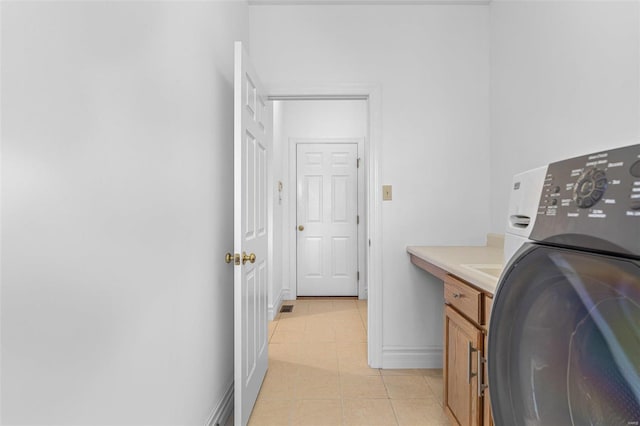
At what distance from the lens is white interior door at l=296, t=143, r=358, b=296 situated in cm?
466

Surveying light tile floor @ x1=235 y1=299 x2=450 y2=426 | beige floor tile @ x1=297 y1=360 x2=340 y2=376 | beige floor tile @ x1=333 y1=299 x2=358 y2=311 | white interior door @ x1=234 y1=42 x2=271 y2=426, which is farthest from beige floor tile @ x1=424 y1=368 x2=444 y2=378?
beige floor tile @ x1=333 y1=299 x2=358 y2=311

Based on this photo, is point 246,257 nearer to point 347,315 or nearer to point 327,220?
point 347,315

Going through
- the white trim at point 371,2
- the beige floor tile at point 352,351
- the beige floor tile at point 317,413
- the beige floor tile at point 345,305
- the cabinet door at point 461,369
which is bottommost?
the beige floor tile at point 345,305

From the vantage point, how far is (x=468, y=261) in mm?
1810

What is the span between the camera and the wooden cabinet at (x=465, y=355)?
4.34ft

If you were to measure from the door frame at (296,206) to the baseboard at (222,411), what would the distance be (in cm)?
256

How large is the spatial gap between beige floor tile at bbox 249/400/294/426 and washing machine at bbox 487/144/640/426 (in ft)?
4.26

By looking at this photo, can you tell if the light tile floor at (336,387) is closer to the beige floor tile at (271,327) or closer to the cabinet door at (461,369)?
the beige floor tile at (271,327)

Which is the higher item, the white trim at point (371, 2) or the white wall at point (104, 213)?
the white trim at point (371, 2)

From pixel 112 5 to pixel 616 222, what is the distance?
119 cm

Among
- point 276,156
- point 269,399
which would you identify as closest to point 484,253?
point 269,399

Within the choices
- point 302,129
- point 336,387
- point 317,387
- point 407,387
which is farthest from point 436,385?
point 302,129

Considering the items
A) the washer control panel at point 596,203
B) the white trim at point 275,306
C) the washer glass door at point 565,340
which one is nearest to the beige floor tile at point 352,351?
the white trim at point 275,306

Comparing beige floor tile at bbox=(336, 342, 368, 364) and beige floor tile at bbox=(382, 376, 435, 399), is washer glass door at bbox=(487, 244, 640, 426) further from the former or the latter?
beige floor tile at bbox=(336, 342, 368, 364)
